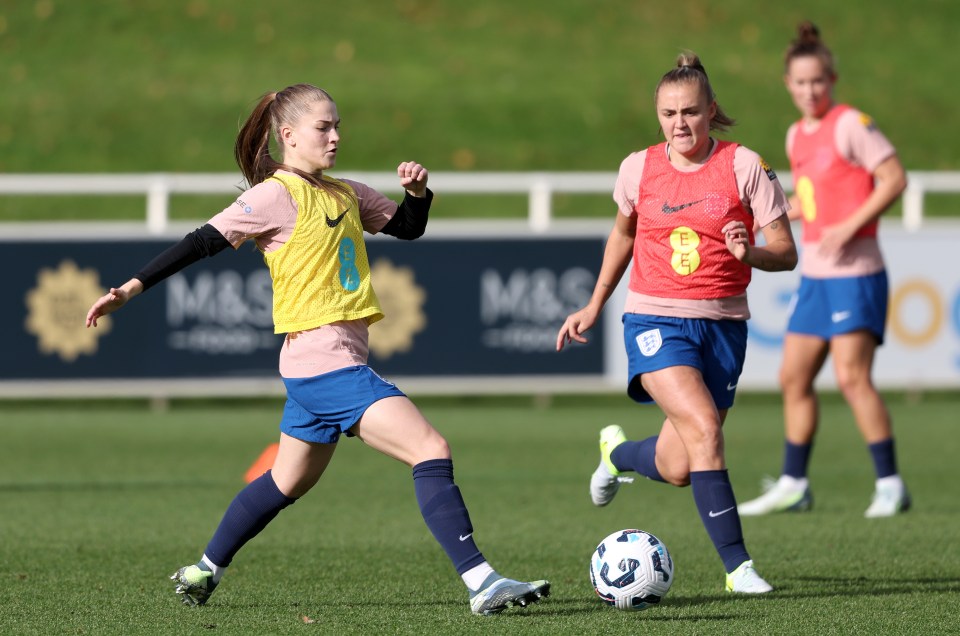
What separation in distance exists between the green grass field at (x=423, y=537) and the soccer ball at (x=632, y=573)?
6 centimetres

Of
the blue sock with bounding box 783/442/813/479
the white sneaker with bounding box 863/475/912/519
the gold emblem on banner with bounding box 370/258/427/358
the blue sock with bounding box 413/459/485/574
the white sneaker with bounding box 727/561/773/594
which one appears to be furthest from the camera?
the gold emblem on banner with bounding box 370/258/427/358

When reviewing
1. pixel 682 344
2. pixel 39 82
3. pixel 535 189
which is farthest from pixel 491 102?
pixel 682 344

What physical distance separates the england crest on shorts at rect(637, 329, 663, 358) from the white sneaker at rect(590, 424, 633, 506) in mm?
968

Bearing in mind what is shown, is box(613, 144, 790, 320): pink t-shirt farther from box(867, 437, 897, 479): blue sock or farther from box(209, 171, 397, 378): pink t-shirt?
box(867, 437, 897, 479): blue sock

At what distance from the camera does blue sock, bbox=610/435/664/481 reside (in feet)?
20.8

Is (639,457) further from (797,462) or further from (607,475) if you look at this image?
(797,462)

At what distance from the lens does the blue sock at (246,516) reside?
547 centimetres

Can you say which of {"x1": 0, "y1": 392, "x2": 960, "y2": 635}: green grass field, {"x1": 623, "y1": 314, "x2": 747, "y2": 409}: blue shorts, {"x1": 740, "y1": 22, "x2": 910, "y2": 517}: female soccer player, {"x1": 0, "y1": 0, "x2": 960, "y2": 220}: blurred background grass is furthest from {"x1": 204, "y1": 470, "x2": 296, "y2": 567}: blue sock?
{"x1": 0, "y1": 0, "x2": 960, "y2": 220}: blurred background grass

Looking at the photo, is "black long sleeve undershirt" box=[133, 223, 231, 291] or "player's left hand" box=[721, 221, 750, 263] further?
"player's left hand" box=[721, 221, 750, 263]

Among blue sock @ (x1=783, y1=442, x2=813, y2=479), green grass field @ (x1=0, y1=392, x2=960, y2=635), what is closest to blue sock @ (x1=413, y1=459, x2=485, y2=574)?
green grass field @ (x1=0, y1=392, x2=960, y2=635)

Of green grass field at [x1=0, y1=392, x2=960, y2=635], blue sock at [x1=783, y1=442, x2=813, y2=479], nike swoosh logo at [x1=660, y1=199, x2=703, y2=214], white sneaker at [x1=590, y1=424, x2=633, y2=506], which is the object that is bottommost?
green grass field at [x1=0, y1=392, x2=960, y2=635]

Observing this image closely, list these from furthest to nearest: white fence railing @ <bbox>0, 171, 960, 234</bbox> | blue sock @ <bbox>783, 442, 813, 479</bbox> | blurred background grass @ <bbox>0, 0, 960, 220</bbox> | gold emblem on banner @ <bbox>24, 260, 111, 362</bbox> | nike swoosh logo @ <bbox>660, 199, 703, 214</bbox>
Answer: blurred background grass @ <bbox>0, 0, 960, 220</bbox> < white fence railing @ <bbox>0, 171, 960, 234</bbox> < gold emblem on banner @ <bbox>24, 260, 111, 362</bbox> < blue sock @ <bbox>783, 442, 813, 479</bbox> < nike swoosh logo @ <bbox>660, 199, 703, 214</bbox>

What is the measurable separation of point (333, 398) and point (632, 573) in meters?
1.18

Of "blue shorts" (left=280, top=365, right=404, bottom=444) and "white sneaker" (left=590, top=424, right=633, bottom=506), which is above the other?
"blue shorts" (left=280, top=365, right=404, bottom=444)
